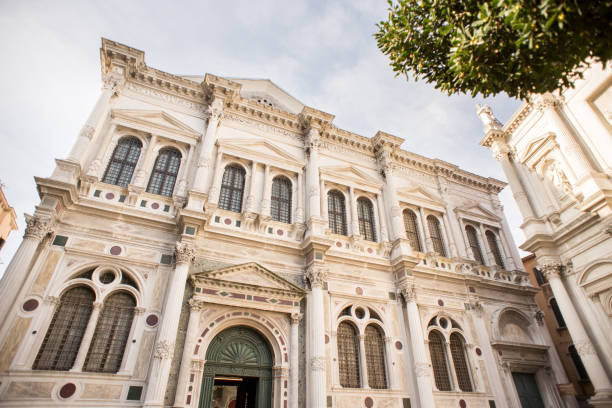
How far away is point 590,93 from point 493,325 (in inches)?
364

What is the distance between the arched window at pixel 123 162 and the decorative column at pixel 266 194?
4578 mm

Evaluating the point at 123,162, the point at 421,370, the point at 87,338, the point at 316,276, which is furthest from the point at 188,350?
the point at 421,370

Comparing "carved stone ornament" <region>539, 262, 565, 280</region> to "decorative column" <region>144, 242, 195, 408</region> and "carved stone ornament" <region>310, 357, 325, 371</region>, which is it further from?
"decorative column" <region>144, 242, 195, 408</region>

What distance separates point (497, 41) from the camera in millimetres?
6562

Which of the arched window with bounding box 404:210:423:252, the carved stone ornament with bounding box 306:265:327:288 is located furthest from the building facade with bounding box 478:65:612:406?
the carved stone ornament with bounding box 306:265:327:288

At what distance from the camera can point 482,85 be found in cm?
716

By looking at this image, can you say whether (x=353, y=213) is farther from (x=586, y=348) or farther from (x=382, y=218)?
(x=586, y=348)

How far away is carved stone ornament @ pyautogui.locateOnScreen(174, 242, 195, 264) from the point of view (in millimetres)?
10227

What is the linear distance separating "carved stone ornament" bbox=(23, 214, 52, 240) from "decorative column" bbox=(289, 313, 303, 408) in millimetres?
7225

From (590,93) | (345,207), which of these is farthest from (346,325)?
(590,93)

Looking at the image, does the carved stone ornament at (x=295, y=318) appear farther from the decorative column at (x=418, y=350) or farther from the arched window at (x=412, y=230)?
the arched window at (x=412, y=230)

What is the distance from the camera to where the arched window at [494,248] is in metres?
17.5

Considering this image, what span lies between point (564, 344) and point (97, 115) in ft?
79.1

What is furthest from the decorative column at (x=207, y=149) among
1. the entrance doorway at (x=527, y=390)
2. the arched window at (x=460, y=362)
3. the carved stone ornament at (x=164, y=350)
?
the entrance doorway at (x=527, y=390)
